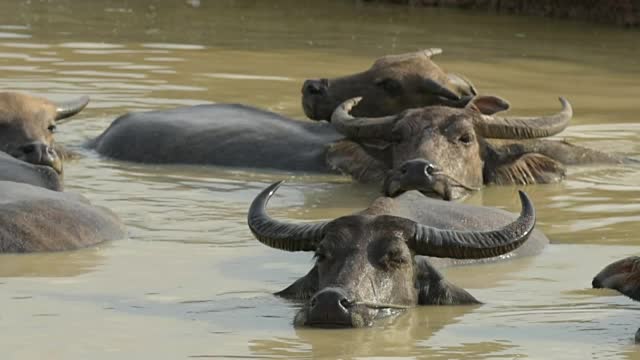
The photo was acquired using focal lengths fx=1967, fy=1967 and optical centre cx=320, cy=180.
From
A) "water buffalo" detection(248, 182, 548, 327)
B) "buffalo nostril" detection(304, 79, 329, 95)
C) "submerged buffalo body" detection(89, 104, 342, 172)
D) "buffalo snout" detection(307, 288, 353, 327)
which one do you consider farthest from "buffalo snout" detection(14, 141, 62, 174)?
"buffalo snout" detection(307, 288, 353, 327)

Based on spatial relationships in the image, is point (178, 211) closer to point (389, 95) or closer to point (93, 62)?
point (389, 95)

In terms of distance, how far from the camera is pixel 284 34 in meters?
21.7

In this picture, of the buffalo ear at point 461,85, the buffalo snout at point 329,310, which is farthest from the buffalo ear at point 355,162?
the buffalo snout at point 329,310

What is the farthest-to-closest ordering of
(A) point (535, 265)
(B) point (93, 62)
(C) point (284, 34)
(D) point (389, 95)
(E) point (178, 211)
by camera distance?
(C) point (284, 34) < (B) point (93, 62) < (D) point (389, 95) < (E) point (178, 211) < (A) point (535, 265)

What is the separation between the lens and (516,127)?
1280cm

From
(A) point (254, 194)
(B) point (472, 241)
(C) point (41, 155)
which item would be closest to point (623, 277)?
(B) point (472, 241)

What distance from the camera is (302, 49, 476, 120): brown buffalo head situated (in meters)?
13.8

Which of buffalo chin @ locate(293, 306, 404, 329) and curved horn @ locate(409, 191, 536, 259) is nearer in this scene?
buffalo chin @ locate(293, 306, 404, 329)

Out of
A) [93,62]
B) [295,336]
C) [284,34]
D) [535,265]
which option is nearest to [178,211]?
[535,265]

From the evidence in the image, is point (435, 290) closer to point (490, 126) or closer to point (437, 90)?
point (490, 126)

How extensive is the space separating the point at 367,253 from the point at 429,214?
1.58 meters

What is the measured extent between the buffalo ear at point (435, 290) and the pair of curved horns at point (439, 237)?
0.07m

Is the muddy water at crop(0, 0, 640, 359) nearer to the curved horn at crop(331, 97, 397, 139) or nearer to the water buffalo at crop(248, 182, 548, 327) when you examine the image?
the water buffalo at crop(248, 182, 548, 327)

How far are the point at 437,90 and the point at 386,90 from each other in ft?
1.32
